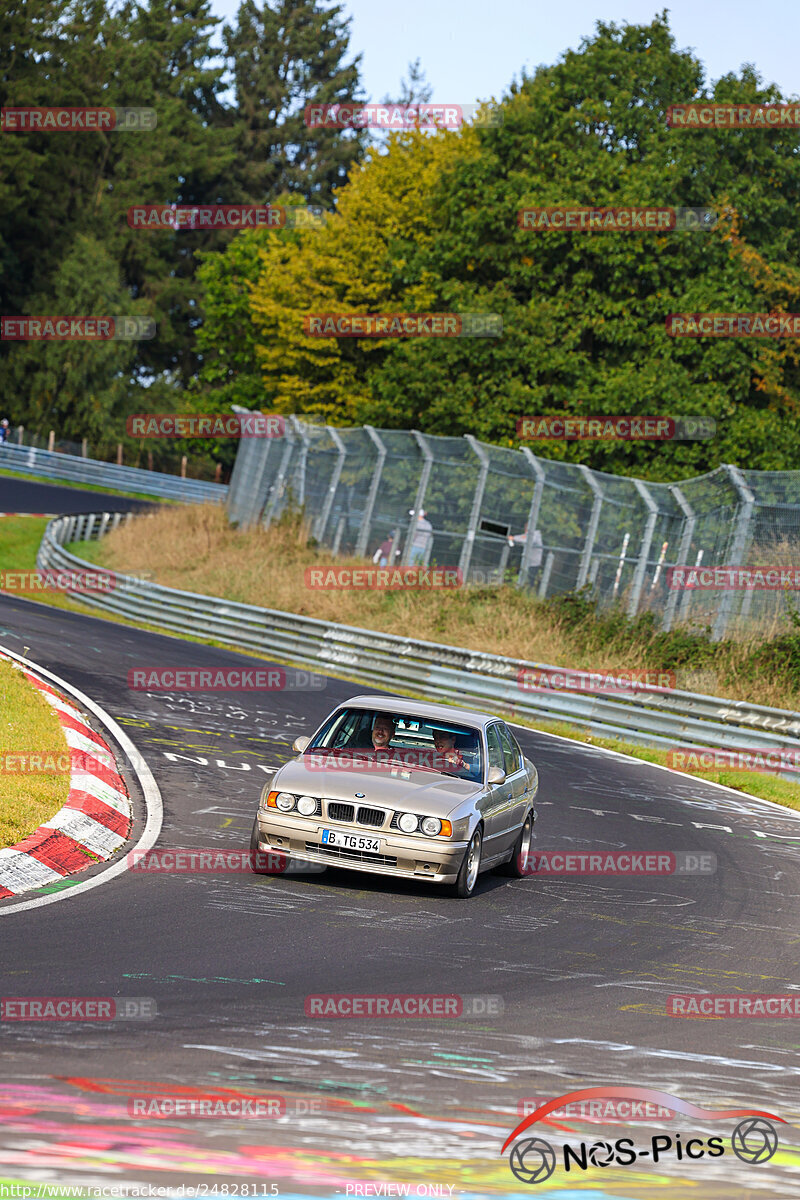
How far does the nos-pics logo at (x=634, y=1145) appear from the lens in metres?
4.74

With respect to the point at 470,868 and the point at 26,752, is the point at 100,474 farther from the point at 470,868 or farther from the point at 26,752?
the point at 470,868

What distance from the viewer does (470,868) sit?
10.1m

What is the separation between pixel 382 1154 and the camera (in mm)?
4660

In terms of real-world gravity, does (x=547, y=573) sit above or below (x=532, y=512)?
below

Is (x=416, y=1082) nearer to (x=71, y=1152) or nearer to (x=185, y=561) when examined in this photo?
(x=71, y=1152)

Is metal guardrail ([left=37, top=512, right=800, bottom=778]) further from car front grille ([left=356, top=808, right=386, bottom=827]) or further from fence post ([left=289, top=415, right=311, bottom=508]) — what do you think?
car front grille ([left=356, top=808, right=386, bottom=827])

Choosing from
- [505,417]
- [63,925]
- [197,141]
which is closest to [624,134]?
[505,417]

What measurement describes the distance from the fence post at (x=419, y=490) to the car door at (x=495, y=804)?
1721cm

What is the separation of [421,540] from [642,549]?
5.67m

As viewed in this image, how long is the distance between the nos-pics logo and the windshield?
5.12 metres

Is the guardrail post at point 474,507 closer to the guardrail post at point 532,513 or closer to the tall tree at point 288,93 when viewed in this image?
the guardrail post at point 532,513

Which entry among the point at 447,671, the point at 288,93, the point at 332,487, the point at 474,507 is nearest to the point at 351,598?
the point at 474,507

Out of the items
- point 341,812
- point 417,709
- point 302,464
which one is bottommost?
A: point 341,812

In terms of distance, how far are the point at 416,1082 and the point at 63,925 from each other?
282 cm
